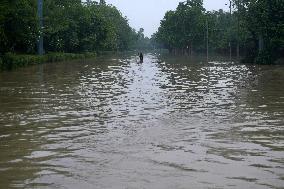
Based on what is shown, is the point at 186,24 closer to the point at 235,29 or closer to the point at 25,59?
the point at 235,29

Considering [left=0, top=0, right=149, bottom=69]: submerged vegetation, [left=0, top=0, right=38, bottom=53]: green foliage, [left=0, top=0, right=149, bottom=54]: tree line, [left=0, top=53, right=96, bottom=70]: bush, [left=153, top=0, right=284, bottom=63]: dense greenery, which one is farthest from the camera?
[left=153, top=0, right=284, bottom=63]: dense greenery

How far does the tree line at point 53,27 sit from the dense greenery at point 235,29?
926 inches

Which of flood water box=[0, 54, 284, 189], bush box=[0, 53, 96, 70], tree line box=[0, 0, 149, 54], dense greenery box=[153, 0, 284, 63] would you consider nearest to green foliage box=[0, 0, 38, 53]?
tree line box=[0, 0, 149, 54]

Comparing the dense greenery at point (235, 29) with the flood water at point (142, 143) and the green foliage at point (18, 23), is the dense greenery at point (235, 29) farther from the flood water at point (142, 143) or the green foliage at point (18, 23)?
the flood water at point (142, 143)

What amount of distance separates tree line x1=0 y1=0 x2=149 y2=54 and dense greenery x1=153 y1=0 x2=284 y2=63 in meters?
23.5

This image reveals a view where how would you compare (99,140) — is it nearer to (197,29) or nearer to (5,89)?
(5,89)

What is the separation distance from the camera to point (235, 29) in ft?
247

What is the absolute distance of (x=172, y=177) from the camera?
21.9 feet

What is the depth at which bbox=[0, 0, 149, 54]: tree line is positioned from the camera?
40406mm

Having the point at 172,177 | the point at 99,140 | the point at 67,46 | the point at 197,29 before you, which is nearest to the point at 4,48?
the point at 67,46

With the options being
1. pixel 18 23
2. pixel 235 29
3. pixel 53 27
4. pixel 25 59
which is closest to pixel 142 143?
pixel 25 59

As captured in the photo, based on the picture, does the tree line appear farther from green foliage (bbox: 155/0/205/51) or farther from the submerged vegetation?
green foliage (bbox: 155/0/205/51)

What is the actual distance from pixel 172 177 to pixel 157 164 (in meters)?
0.77

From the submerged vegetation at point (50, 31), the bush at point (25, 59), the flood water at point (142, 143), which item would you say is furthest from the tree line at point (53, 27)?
the flood water at point (142, 143)
